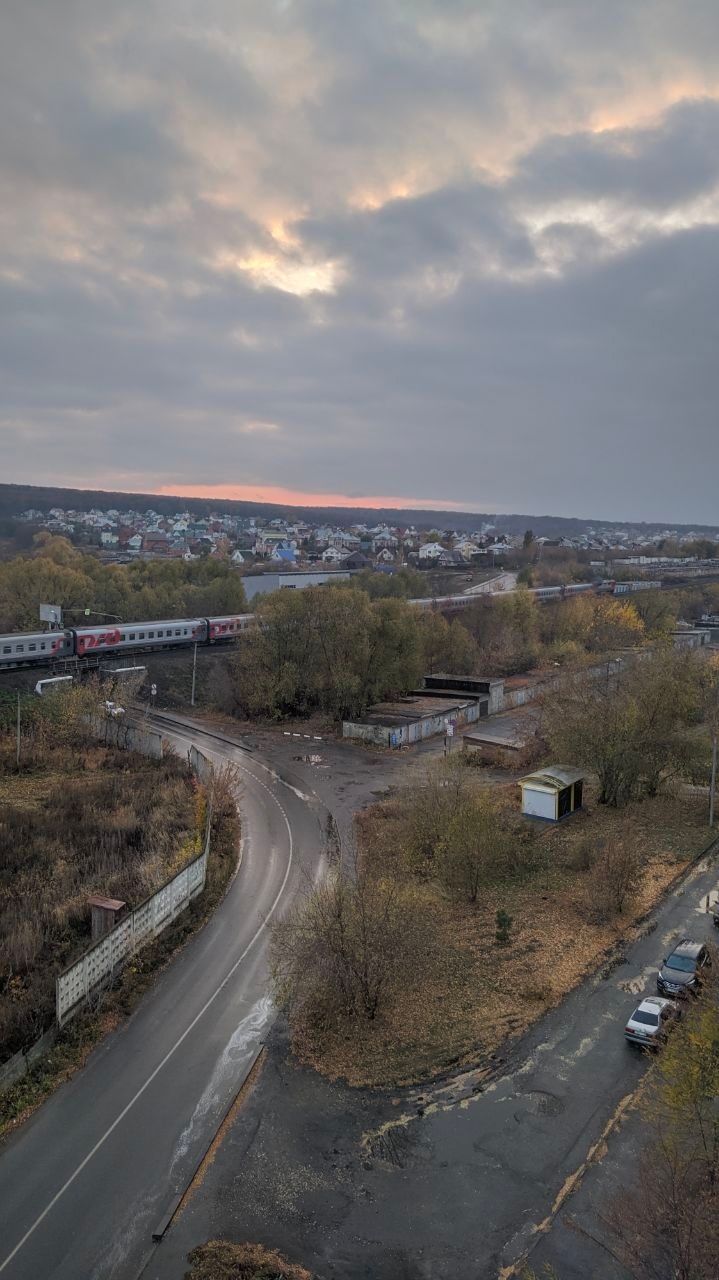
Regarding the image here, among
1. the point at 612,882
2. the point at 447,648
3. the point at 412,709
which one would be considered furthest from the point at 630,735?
the point at 447,648

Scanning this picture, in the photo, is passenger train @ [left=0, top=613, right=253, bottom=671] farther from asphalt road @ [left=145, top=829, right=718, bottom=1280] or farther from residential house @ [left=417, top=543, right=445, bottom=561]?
residential house @ [left=417, top=543, right=445, bottom=561]

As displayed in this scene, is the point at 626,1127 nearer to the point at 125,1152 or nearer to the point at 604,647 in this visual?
the point at 125,1152

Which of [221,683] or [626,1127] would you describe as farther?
[221,683]

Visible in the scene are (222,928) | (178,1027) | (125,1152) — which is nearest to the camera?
(125,1152)

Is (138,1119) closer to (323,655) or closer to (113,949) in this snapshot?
Result: (113,949)

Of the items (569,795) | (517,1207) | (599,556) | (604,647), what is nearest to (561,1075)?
(517,1207)

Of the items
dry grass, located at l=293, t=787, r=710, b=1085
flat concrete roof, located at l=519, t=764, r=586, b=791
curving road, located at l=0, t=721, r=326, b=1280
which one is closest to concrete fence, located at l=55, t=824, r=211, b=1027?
curving road, located at l=0, t=721, r=326, b=1280

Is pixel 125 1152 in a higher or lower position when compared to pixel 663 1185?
lower
